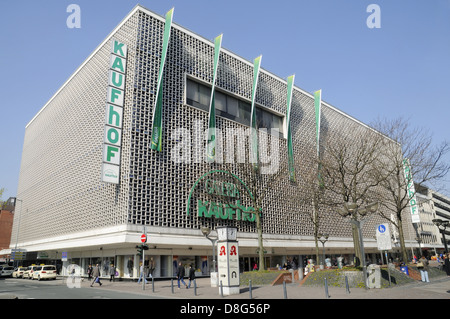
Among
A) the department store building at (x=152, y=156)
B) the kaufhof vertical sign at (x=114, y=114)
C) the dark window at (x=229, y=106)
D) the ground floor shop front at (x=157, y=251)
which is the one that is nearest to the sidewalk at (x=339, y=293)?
the ground floor shop front at (x=157, y=251)

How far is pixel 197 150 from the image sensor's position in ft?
116

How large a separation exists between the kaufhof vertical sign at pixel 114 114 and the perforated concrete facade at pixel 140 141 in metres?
0.61

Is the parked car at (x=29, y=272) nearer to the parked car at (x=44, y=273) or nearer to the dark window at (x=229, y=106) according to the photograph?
the parked car at (x=44, y=273)

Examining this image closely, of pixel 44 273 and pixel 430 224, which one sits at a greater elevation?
pixel 430 224

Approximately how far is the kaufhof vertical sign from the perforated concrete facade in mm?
615

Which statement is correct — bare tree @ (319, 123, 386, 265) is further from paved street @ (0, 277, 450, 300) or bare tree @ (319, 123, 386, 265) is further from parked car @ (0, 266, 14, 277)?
parked car @ (0, 266, 14, 277)

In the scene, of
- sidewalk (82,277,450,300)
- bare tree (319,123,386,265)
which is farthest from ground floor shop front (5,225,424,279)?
bare tree (319,123,386,265)

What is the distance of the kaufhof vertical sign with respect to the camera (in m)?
29.6

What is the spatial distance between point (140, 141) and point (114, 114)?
3356 millimetres

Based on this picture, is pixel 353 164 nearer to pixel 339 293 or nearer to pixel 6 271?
pixel 339 293

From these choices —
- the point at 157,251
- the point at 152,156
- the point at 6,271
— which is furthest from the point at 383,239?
the point at 6,271

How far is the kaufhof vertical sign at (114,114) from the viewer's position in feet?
97.0

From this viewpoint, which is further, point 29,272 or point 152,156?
point 29,272

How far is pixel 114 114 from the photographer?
30.8 meters
